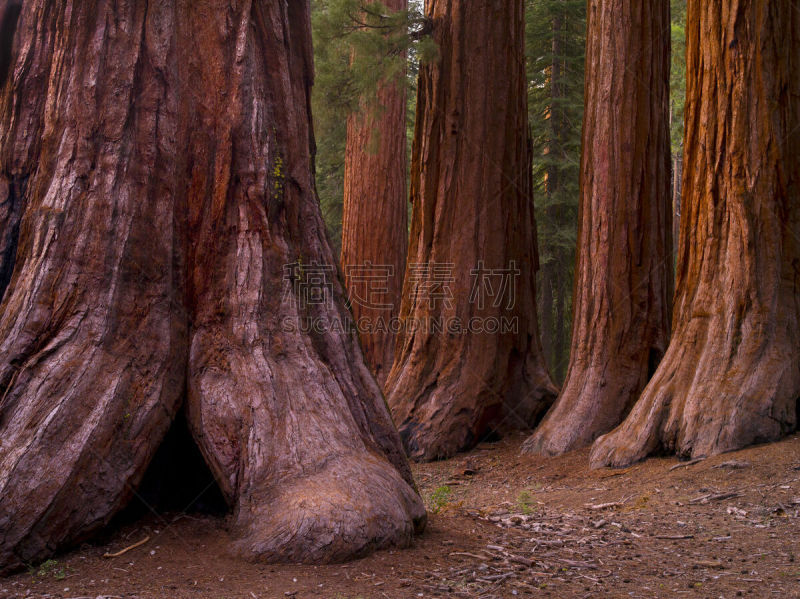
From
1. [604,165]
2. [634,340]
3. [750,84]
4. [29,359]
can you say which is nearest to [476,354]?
[634,340]

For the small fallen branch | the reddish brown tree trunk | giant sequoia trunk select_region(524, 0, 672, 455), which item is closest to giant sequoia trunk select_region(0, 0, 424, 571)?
the reddish brown tree trunk

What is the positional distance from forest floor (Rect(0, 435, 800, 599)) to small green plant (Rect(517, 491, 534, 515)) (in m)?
0.03

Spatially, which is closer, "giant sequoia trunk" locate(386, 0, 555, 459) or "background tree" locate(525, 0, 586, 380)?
"giant sequoia trunk" locate(386, 0, 555, 459)

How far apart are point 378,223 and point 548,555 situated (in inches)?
350

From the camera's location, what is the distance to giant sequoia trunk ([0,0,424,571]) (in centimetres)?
347

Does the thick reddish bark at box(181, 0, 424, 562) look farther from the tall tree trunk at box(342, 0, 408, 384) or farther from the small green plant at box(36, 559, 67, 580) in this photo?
the tall tree trunk at box(342, 0, 408, 384)

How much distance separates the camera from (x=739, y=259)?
635 centimetres

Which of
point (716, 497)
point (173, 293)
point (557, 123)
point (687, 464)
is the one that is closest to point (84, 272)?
point (173, 293)

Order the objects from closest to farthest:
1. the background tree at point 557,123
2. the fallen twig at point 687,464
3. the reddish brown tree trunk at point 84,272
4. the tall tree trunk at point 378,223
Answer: the reddish brown tree trunk at point 84,272 < the fallen twig at point 687,464 < the tall tree trunk at point 378,223 < the background tree at point 557,123

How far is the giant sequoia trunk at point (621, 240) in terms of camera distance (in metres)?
7.80

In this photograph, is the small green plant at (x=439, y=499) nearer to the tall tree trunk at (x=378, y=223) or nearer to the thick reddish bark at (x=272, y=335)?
the thick reddish bark at (x=272, y=335)

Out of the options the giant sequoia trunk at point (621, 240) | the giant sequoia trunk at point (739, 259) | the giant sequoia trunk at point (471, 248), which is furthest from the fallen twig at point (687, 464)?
the giant sequoia trunk at point (471, 248)

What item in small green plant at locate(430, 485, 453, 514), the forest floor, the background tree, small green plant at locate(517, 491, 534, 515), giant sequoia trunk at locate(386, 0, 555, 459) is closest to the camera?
the forest floor

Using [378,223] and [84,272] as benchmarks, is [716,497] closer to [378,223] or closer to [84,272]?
[84,272]
